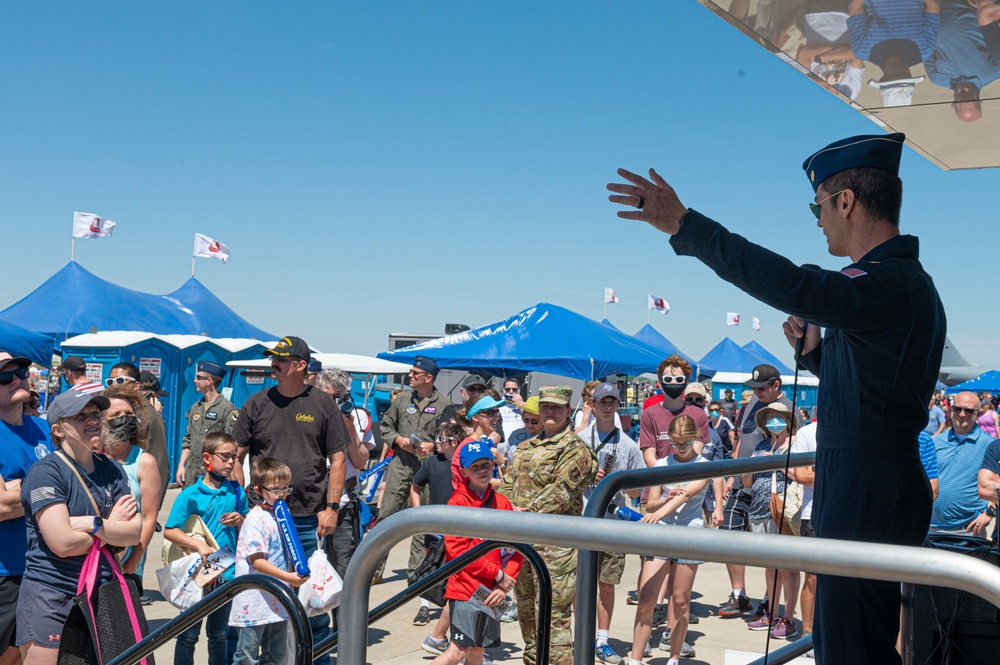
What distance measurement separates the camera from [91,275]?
17.9 m

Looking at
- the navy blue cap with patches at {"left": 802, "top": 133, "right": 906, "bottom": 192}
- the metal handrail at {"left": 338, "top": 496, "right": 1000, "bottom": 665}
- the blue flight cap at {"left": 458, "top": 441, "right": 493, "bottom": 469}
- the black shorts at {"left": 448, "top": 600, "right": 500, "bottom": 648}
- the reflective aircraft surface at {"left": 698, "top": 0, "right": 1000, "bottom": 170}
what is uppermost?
the reflective aircraft surface at {"left": 698, "top": 0, "right": 1000, "bottom": 170}

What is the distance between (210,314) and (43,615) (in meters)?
19.2

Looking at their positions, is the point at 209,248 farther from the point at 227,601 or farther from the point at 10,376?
the point at 227,601

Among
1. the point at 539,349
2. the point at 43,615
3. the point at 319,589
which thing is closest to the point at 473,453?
the point at 319,589

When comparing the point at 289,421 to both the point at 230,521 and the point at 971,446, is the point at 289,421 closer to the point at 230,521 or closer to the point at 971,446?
the point at 230,521

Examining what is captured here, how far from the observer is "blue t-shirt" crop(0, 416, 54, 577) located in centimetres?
440

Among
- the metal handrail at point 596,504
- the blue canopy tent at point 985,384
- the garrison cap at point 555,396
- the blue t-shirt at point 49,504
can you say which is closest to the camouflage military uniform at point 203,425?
the garrison cap at point 555,396

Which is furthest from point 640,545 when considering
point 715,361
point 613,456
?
point 715,361

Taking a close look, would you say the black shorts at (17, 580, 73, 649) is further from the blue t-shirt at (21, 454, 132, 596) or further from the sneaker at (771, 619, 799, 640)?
the sneaker at (771, 619, 799, 640)

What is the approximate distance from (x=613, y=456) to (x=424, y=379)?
111 inches

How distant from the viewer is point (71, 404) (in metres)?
4.14

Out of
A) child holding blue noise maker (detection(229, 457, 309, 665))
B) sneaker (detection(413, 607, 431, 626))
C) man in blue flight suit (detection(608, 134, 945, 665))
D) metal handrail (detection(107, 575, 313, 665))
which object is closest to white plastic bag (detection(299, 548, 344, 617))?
→ child holding blue noise maker (detection(229, 457, 309, 665))

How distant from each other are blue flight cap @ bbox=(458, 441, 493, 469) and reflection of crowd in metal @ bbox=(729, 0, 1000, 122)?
311 cm

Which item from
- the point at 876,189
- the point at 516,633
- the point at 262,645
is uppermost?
the point at 876,189
